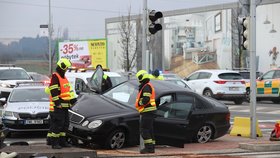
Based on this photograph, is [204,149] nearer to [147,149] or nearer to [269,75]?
[147,149]

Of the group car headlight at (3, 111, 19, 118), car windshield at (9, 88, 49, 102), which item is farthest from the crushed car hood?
car windshield at (9, 88, 49, 102)

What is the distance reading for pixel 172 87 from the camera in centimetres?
1237

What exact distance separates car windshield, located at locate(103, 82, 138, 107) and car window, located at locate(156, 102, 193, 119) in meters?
0.70

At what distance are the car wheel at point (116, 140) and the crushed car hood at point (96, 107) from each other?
465 mm

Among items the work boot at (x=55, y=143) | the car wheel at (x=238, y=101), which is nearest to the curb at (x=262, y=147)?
the work boot at (x=55, y=143)

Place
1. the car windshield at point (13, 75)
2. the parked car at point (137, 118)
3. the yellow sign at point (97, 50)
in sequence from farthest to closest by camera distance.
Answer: the yellow sign at point (97, 50) < the car windshield at point (13, 75) < the parked car at point (137, 118)

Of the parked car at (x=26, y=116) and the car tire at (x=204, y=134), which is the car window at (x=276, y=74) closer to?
the car tire at (x=204, y=134)

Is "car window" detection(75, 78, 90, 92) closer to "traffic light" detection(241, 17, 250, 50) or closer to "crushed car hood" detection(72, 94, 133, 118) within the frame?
"crushed car hood" detection(72, 94, 133, 118)

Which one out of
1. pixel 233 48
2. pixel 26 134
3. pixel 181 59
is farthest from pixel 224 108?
pixel 181 59

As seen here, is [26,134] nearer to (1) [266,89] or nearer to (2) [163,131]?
(2) [163,131]

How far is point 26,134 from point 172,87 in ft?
15.4

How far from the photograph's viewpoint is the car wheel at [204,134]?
1262 cm

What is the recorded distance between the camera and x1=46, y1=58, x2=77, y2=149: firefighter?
1018 centimetres

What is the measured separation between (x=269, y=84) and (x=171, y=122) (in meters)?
16.6
